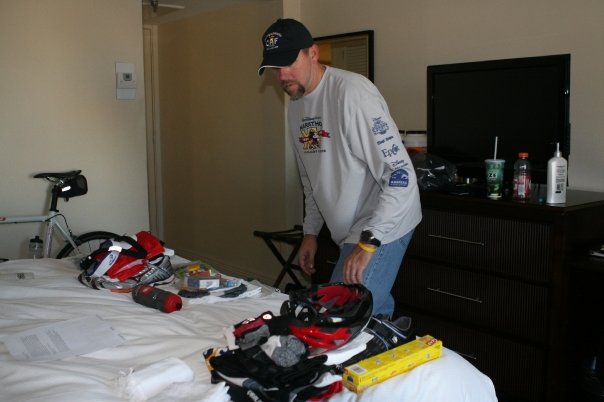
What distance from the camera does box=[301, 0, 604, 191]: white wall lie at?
113 inches

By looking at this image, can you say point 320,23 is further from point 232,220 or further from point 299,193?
point 232,220

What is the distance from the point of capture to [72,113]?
375cm

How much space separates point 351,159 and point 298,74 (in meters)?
0.35

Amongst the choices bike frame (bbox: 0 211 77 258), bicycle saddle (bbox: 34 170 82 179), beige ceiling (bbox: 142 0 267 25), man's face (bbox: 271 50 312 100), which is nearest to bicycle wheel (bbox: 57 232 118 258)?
bike frame (bbox: 0 211 77 258)

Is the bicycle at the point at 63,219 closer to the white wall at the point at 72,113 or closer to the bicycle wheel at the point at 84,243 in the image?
the bicycle wheel at the point at 84,243

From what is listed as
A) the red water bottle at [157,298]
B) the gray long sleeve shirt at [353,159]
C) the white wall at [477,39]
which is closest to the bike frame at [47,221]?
the red water bottle at [157,298]

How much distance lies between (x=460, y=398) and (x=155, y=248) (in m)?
1.37

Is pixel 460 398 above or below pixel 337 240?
below

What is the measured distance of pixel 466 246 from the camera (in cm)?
280

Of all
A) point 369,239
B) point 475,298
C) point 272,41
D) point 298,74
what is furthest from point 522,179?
point 272,41

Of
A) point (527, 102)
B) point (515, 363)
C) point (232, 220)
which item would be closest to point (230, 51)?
point (232, 220)

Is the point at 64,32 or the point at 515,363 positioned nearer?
the point at 515,363

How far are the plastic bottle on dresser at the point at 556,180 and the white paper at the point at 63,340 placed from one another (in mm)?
1716

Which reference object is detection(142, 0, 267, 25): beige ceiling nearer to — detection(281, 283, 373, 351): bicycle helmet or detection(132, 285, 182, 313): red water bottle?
detection(132, 285, 182, 313): red water bottle
